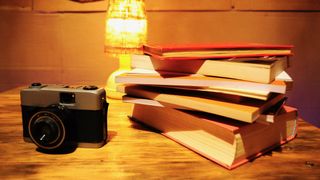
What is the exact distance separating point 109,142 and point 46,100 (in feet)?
0.40

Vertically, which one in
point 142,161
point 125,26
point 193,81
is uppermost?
point 125,26

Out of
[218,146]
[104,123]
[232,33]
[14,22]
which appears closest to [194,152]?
[218,146]

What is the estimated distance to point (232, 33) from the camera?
110 centimetres

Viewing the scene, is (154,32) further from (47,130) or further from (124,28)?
(47,130)

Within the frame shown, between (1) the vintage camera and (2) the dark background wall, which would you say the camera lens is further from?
(2) the dark background wall

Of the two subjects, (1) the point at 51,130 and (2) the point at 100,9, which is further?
(2) the point at 100,9

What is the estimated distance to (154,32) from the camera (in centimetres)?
111

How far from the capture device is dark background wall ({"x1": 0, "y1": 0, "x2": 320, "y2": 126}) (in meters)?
1.09

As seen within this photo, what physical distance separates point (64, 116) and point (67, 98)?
32 mm

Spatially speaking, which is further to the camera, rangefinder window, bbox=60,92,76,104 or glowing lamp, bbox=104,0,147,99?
glowing lamp, bbox=104,0,147,99

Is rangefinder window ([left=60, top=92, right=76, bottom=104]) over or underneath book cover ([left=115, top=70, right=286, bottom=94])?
underneath

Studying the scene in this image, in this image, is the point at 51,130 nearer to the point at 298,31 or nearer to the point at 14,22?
the point at 14,22

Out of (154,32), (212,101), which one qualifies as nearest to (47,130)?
(212,101)

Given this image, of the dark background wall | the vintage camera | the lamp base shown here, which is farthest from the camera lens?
the dark background wall
